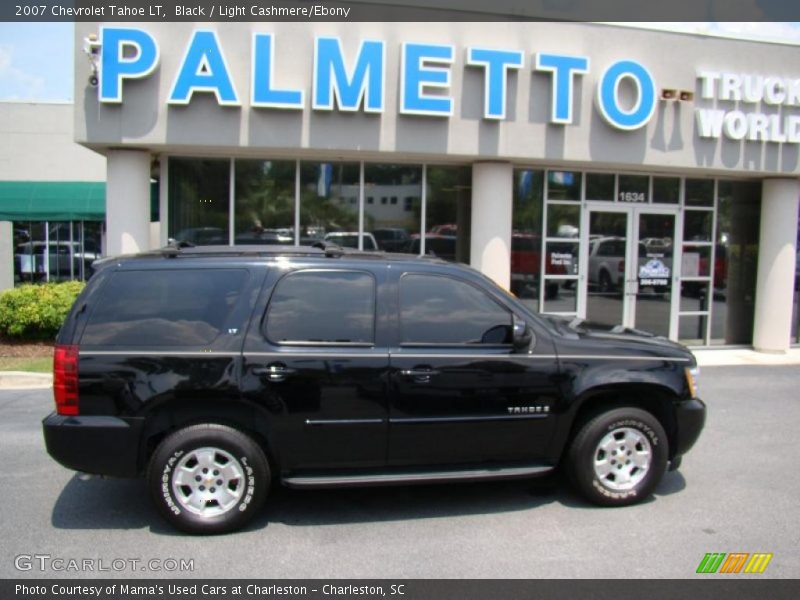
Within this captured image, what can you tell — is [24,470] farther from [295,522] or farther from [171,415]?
[295,522]

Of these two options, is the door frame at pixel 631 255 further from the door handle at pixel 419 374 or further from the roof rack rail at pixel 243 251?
the door handle at pixel 419 374

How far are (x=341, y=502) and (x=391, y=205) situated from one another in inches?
280

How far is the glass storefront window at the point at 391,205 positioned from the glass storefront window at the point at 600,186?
3.10 meters

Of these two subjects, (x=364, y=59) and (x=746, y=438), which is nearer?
(x=746, y=438)

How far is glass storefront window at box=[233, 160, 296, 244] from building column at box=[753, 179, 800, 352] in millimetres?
8652

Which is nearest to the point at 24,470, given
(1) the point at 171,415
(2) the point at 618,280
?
(1) the point at 171,415

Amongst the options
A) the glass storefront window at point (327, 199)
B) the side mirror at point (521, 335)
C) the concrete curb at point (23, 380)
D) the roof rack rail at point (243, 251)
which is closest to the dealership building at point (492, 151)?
the glass storefront window at point (327, 199)

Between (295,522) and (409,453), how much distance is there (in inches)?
36.4

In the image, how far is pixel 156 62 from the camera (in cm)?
953

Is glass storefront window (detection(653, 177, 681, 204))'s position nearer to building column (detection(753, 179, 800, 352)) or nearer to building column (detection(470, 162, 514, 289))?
building column (detection(753, 179, 800, 352))

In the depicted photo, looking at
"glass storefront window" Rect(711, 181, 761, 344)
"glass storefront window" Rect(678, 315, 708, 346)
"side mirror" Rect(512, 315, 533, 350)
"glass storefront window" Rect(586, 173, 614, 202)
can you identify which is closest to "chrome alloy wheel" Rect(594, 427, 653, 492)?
"side mirror" Rect(512, 315, 533, 350)

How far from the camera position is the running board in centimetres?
443

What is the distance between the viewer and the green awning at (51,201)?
17.7 meters

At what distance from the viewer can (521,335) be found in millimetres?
4574
